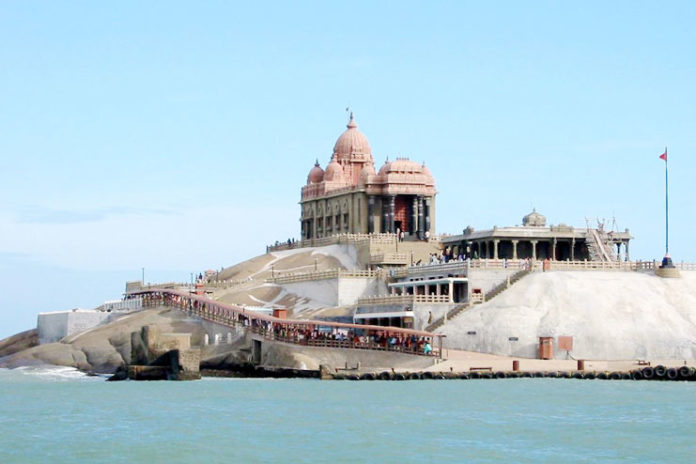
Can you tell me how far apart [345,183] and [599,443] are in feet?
301

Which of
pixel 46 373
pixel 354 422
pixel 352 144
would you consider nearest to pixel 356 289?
pixel 46 373

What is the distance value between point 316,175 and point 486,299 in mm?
53963

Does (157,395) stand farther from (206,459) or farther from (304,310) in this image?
(304,310)

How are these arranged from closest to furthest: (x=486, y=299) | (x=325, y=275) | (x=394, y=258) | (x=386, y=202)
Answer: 1. (x=486, y=299)
2. (x=325, y=275)
3. (x=394, y=258)
4. (x=386, y=202)

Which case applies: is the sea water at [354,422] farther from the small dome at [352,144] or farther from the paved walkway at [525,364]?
the small dome at [352,144]

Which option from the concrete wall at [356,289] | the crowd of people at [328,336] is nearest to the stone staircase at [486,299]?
the crowd of people at [328,336]

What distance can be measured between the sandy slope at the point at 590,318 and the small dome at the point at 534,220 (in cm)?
2089

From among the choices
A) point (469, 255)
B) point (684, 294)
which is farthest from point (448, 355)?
point (469, 255)

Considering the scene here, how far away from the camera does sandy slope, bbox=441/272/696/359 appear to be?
91188 mm

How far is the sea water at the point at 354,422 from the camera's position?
5234 centimetres

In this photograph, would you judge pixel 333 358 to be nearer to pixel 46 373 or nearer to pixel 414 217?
pixel 46 373

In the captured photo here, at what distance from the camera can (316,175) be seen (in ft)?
491

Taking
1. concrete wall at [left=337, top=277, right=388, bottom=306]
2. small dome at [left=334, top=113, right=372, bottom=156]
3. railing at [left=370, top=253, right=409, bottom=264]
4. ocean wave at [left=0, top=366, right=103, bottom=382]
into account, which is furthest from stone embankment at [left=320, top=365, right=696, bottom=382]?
small dome at [left=334, top=113, right=372, bottom=156]

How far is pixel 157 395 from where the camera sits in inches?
2960
